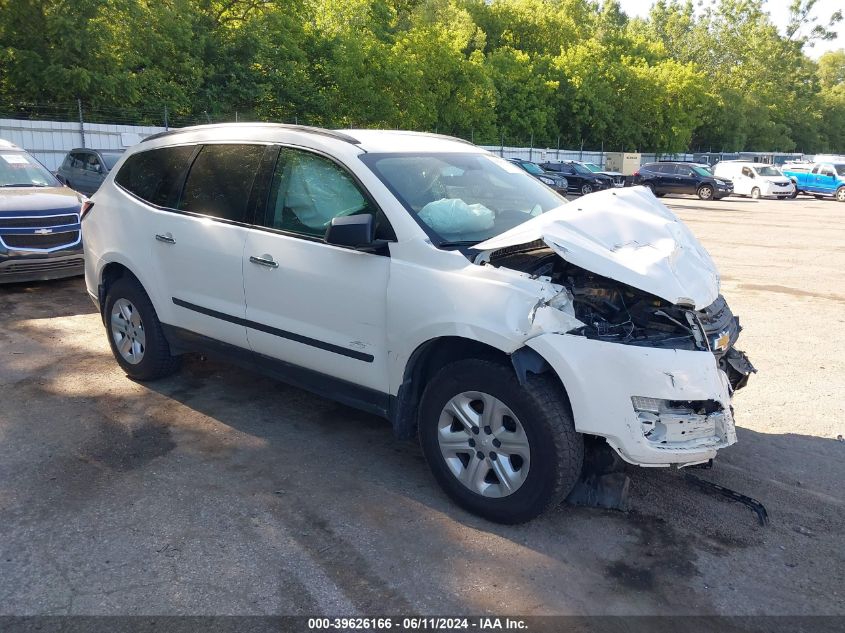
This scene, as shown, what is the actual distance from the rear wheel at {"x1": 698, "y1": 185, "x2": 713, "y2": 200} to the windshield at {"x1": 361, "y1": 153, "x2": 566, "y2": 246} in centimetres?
3054

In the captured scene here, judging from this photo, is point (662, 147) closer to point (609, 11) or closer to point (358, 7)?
point (609, 11)

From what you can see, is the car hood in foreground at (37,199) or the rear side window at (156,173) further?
the car hood in foreground at (37,199)

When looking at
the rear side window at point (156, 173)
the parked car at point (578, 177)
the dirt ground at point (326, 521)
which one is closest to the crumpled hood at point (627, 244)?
the dirt ground at point (326, 521)

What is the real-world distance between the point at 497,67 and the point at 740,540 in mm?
46036

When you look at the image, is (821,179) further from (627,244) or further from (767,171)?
(627,244)

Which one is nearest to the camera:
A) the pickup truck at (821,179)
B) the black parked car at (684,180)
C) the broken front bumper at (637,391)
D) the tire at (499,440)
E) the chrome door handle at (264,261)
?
the broken front bumper at (637,391)

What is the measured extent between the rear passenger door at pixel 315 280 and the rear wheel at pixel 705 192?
104ft

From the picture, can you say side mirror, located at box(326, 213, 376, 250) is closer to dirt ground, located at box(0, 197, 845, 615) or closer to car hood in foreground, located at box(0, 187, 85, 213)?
dirt ground, located at box(0, 197, 845, 615)

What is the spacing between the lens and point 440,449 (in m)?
3.76

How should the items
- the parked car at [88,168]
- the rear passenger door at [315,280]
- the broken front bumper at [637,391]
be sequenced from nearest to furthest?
the broken front bumper at [637,391]
the rear passenger door at [315,280]
the parked car at [88,168]

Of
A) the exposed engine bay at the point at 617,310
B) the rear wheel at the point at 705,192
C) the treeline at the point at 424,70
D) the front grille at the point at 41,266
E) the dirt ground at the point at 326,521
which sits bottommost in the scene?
the rear wheel at the point at 705,192

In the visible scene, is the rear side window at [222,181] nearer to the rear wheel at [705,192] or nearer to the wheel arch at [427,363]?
the wheel arch at [427,363]

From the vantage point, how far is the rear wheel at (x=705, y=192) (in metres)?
32.6

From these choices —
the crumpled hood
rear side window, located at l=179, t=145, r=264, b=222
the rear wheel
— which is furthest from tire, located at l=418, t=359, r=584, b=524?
the rear wheel
